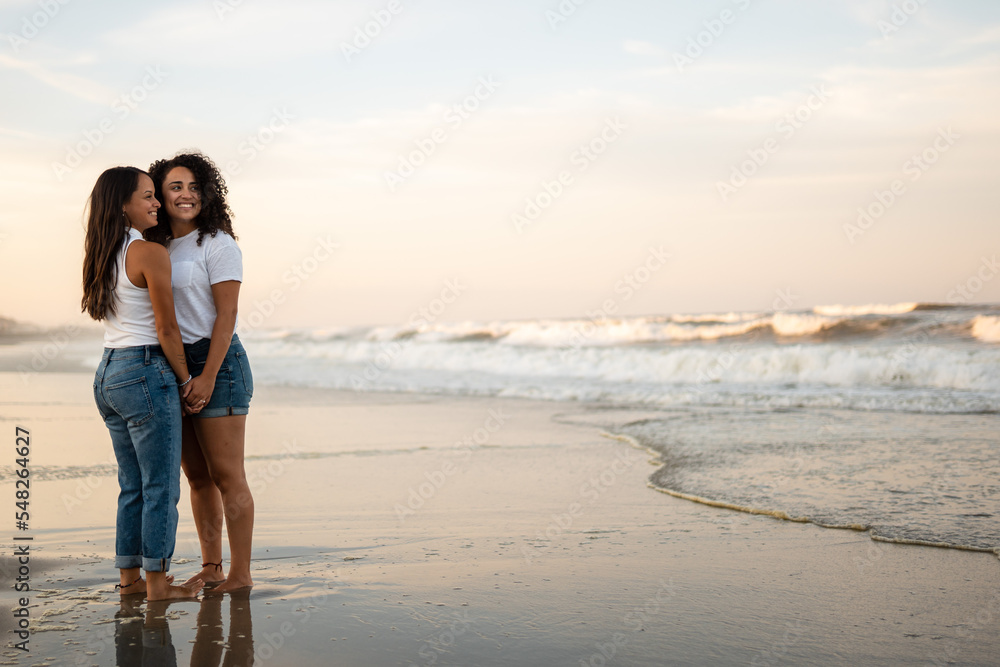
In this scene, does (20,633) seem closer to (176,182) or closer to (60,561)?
(60,561)

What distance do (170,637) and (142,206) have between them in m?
1.58

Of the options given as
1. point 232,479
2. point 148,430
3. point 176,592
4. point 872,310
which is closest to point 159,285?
point 148,430

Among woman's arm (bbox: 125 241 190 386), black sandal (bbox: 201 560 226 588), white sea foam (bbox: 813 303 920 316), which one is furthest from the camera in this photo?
white sea foam (bbox: 813 303 920 316)

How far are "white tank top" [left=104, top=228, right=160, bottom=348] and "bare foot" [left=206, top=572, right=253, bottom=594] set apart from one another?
1025 millimetres

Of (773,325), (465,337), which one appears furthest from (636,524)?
(465,337)

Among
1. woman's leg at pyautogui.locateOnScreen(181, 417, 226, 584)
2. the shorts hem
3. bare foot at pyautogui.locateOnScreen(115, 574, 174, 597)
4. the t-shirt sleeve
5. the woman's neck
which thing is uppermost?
the woman's neck

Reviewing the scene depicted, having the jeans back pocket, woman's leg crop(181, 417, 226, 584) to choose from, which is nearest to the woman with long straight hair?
the jeans back pocket

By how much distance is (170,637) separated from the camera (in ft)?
8.23

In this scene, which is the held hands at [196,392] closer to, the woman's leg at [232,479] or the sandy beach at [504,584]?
the woman's leg at [232,479]

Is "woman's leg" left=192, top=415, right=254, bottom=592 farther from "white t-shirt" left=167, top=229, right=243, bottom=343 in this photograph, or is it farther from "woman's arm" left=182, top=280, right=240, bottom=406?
"white t-shirt" left=167, top=229, right=243, bottom=343

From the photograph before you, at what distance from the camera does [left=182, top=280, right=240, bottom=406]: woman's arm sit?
113 inches

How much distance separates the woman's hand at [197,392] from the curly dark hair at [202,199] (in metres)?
0.56

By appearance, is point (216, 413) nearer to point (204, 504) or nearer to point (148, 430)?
point (148, 430)

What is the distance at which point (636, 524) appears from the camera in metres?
4.14
